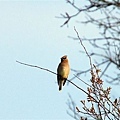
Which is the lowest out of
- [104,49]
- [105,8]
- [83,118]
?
[83,118]

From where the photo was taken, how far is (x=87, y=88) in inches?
245

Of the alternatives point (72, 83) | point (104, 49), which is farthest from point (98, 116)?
point (104, 49)

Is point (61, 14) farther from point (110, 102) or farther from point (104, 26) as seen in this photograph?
point (110, 102)

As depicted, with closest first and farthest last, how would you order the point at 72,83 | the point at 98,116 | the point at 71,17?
the point at 71,17
the point at 98,116
the point at 72,83

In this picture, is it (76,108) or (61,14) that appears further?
(76,108)

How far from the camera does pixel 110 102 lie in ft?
19.8

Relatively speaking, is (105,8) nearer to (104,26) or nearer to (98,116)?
(104,26)

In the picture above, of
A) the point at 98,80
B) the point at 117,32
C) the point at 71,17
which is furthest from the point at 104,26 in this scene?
the point at 98,80

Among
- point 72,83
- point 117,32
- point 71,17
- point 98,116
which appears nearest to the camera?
point 117,32

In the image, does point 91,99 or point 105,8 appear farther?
point 91,99

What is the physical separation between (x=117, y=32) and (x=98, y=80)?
1316 millimetres

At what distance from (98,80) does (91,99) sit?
22cm

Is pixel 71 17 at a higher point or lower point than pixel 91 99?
higher

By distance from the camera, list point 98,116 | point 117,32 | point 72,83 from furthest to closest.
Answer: point 72,83
point 98,116
point 117,32
